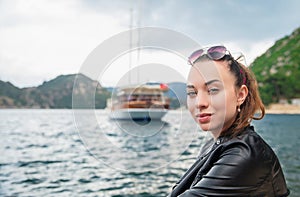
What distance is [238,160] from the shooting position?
1.13 meters

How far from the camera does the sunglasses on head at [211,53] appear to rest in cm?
136

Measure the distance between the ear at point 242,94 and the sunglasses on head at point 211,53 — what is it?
0.52 feet

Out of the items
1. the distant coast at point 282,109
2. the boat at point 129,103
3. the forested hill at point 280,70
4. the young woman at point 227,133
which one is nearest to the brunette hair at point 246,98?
the young woman at point 227,133

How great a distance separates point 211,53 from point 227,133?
0.34 m

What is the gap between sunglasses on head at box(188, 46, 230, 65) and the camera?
53.4 inches

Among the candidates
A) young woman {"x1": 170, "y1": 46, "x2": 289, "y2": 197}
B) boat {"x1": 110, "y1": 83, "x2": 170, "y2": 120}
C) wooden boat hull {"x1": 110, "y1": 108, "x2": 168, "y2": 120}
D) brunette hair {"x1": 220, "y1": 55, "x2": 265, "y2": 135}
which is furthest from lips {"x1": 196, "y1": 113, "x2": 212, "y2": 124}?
wooden boat hull {"x1": 110, "y1": 108, "x2": 168, "y2": 120}

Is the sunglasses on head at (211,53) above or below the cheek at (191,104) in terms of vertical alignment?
above

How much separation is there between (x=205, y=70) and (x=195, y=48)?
0.58 feet

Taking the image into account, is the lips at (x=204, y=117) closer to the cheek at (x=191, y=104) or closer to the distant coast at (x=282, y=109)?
the cheek at (x=191, y=104)

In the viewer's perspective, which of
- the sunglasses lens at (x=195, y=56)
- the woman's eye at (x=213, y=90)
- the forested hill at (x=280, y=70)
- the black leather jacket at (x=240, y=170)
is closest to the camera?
the black leather jacket at (x=240, y=170)

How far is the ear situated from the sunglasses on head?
0.16 meters

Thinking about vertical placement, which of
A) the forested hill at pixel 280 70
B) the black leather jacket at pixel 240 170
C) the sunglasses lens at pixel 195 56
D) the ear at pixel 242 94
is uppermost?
the forested hill at pixel 280 70

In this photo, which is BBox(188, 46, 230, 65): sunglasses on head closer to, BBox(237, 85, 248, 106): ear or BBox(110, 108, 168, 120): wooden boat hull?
BBox(237, 85, 248, 106): ear

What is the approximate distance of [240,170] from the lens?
1.13 m
